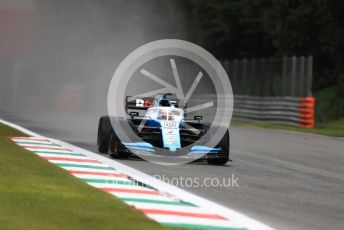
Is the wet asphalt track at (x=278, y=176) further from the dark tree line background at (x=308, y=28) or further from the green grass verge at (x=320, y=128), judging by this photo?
the dark tree line background at (x=308, y=28)

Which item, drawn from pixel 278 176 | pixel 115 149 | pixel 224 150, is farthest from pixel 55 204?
pixel 224 150

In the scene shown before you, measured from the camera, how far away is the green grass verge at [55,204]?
7.44 m

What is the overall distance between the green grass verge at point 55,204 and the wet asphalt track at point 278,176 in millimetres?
1284

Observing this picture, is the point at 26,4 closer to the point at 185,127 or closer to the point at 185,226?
the point at 185,127

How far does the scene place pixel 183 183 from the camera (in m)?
11.2

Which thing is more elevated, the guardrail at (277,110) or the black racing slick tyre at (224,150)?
the guardrail at (277,110)

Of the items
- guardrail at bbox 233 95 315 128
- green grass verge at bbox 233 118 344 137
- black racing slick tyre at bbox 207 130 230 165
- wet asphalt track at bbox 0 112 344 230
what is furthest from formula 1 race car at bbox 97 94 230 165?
guardrail at bbox 233 95 315 128

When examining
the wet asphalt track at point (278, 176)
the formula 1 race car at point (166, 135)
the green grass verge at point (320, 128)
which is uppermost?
the formula 1 race car at point (166, 135)

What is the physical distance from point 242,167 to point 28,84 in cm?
3259

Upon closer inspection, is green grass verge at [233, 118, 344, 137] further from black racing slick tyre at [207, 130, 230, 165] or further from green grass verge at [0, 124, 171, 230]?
green grass verge at [0, 124, 171, 230]

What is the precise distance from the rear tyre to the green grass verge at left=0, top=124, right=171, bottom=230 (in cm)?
207

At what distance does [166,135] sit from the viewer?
13648 millimetres

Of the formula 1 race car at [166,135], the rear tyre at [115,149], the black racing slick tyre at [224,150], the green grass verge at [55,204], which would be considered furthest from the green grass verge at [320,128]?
the green grass verge at [55,204]

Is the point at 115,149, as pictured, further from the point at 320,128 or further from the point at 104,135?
the point at 320,128
